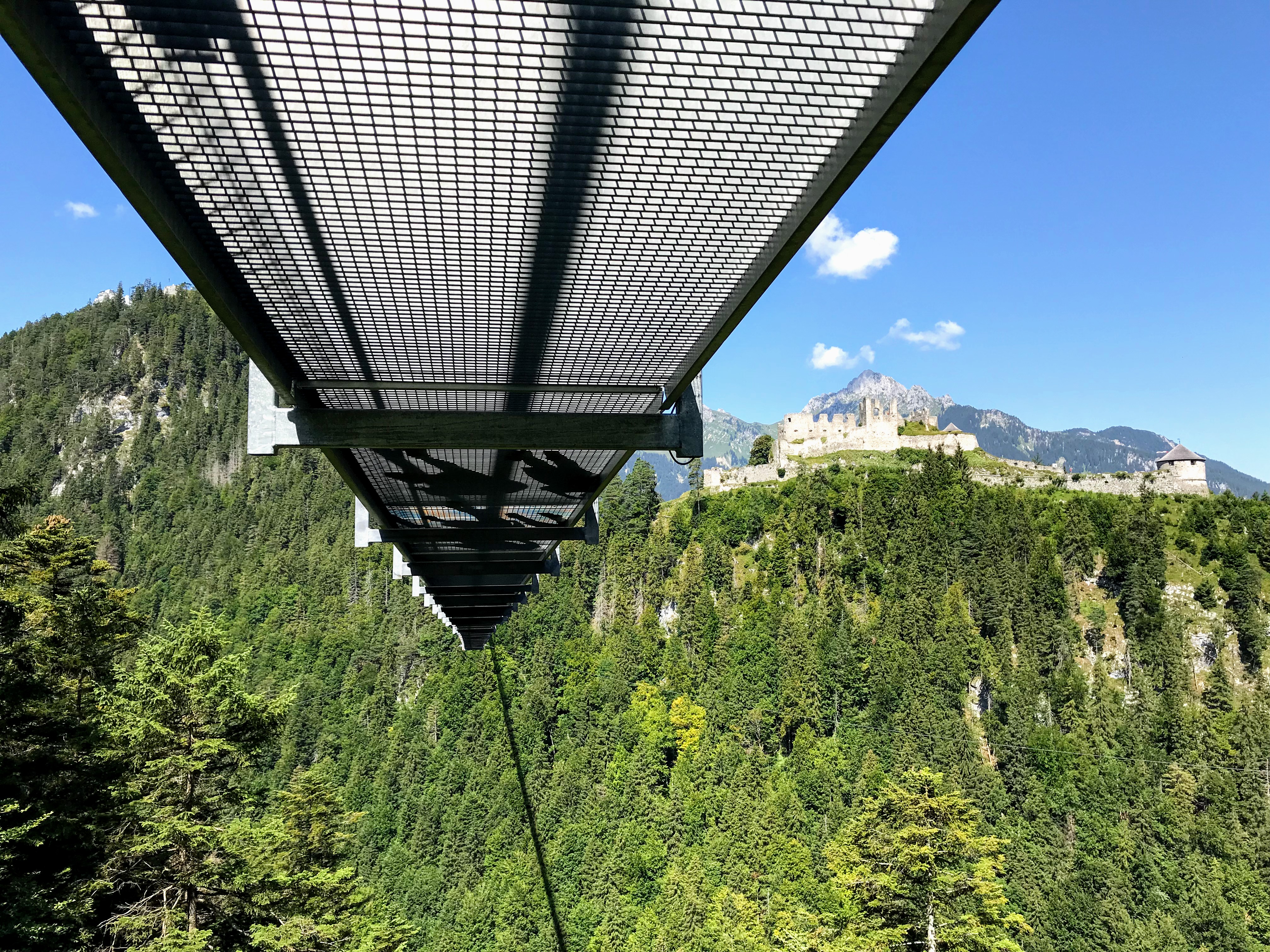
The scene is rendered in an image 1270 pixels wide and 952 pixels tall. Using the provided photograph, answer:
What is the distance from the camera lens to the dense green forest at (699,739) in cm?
1201

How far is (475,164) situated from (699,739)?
173 feet

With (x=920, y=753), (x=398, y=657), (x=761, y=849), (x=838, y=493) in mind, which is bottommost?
(x=761, y=849)

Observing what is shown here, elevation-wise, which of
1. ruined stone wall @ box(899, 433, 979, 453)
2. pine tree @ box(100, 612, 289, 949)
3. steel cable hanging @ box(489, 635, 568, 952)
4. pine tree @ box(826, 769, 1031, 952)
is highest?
ruined stone wall @ box(899, 433, 979, 453)

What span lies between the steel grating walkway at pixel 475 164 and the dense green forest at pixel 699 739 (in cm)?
790

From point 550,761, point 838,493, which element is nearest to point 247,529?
point 550,761

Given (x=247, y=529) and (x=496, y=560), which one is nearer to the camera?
(x=496, y=560)

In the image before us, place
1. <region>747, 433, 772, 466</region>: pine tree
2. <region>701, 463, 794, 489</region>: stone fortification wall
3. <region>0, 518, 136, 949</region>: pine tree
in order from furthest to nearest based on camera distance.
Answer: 1. <region>747, 433, 772, 466</region>: pine tree
2. <region>701, 463, 794, 489</region>: stone fortification wall
3. <region>0, 518, 136, 949</region>: pine tree

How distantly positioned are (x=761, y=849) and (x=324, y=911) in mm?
25652

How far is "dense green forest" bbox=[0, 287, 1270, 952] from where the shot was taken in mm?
12008

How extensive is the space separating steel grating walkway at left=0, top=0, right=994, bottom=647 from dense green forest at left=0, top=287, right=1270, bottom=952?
7.90m

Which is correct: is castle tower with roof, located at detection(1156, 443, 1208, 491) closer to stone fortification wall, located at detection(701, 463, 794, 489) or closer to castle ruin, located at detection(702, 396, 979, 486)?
castle ruin, located at detection(702, 396, 979, 486)

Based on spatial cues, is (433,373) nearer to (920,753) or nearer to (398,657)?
(920,753)

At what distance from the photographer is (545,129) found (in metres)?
2.22

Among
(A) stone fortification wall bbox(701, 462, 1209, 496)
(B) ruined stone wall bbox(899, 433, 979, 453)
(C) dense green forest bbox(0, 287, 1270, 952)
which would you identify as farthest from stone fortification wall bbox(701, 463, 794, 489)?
(B) ruined stone wall bbox(899, 433, 979, 453)
